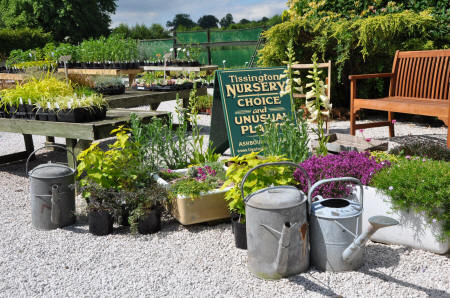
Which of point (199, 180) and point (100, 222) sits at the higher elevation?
point (199, 180)

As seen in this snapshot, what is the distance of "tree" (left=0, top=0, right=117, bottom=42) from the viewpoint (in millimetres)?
Result: 29312

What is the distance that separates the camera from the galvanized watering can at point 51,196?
11.0 ft

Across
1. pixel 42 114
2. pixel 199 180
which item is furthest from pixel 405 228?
pixel 42 114

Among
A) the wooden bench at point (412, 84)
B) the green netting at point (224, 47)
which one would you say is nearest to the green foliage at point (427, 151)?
the wooden bench at point (412, 84)

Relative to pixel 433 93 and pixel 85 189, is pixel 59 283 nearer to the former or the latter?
pixel 85 189

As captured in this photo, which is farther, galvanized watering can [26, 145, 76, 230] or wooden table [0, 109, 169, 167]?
wooden table [0, 109, 169, 167]

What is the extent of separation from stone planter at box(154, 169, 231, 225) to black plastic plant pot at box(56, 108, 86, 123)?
145 centimetres

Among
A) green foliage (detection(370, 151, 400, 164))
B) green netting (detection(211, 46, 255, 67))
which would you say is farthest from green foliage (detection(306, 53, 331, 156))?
green netting (detection(211, 46, 255, 67))

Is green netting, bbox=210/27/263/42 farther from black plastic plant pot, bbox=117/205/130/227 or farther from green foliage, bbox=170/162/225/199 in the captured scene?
black plastic plant pot, bbox=117/205/130/227

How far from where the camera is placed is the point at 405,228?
285 centimetres

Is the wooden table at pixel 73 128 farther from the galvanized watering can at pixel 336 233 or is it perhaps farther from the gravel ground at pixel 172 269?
the galvanized watering can at pixel 336 233

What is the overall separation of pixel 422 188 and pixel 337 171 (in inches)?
23.4

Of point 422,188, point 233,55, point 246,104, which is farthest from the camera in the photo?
point 233,55

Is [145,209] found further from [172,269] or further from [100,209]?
[172,269]
